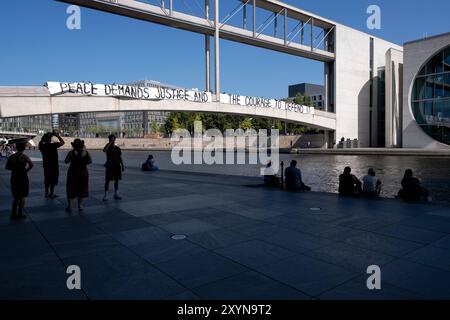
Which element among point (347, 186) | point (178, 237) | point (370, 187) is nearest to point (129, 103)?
point (347, 186)

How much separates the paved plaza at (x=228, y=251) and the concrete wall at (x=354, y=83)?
46.7m

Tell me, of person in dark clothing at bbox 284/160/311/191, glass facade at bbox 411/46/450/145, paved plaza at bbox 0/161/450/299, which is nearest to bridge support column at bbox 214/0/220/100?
glass facade at bbox 411/46/450/145

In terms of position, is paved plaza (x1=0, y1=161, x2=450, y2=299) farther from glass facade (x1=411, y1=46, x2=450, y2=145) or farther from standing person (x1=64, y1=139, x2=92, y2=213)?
glass facade (x1=411, y1=46, x2=450, y2=145)

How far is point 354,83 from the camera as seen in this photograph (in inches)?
2104

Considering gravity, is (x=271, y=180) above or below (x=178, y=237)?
above

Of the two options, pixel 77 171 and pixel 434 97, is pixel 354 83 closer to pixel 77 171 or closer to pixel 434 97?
pixel 434 97

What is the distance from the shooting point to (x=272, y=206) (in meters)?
8.34

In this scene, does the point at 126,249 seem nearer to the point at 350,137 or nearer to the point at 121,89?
the point at 121,89

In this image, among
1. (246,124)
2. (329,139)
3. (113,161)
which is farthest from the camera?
(246,124)

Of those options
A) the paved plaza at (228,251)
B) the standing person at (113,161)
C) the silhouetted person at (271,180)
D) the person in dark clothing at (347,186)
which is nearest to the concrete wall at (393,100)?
the silhouetted person at (271,180)

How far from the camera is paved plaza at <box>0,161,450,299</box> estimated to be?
3.68 metres

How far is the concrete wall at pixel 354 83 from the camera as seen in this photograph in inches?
2038

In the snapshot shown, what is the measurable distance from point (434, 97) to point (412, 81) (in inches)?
139

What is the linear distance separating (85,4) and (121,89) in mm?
7845
